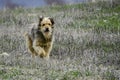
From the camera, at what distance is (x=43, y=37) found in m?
15.9

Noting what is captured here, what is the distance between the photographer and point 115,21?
24312 mm

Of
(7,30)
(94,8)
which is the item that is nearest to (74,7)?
(94,8)

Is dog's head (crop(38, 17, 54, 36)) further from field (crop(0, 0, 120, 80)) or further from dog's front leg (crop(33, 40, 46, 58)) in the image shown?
field (crop(0, 0, 120, 80))

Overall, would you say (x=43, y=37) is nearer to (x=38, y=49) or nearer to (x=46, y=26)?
(x=38, y=49)

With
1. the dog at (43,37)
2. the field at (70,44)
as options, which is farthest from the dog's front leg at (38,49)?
the field at (70,44)

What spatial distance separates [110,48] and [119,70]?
16.7ft

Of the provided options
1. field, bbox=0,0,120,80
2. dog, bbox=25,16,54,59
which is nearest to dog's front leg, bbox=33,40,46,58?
dog, bbox=25,16,54,59

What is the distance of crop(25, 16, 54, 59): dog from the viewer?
15.5 meters

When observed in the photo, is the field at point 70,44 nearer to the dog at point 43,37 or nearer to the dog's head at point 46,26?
the dog at point 43,37

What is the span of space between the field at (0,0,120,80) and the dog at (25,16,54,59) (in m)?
0.34

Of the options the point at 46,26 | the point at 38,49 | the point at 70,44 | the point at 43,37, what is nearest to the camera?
the point at 46,26

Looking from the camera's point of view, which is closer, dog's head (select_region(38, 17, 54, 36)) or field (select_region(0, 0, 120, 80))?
field (select_region(0, 0, 120, 80))

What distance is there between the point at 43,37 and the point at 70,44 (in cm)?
335

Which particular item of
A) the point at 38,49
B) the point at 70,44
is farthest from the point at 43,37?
the point at 70,44
